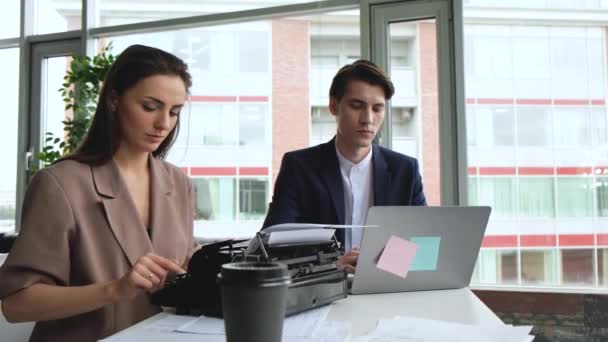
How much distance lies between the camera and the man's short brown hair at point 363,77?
6.24 ft

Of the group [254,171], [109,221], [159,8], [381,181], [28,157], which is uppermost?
[159,8]

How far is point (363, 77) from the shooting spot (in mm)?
1908

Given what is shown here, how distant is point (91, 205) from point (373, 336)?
763mm

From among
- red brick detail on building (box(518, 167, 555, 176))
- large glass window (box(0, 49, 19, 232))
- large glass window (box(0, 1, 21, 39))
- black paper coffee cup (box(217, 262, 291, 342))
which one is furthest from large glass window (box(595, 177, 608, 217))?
large glass window (box(0, 1, 21, 39))

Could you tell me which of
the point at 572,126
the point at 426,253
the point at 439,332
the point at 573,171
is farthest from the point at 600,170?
the point at 439,332

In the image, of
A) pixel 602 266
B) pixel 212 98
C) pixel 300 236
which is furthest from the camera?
pixel 212 98

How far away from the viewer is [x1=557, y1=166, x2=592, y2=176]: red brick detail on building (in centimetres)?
295

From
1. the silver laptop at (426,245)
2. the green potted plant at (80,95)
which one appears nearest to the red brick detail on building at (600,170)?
the silver laptop at (426,245)

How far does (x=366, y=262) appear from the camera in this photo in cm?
118

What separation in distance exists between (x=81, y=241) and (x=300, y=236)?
543 millimetres

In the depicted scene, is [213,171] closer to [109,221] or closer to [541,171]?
[541,171]

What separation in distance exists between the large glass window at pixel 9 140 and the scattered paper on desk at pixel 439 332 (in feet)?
13.9

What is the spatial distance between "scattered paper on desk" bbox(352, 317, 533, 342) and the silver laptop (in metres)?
0.25

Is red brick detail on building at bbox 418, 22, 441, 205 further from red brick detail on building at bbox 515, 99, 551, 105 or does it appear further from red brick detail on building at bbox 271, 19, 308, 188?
red brick detail on building at bbox 271, 19, 308, 188
